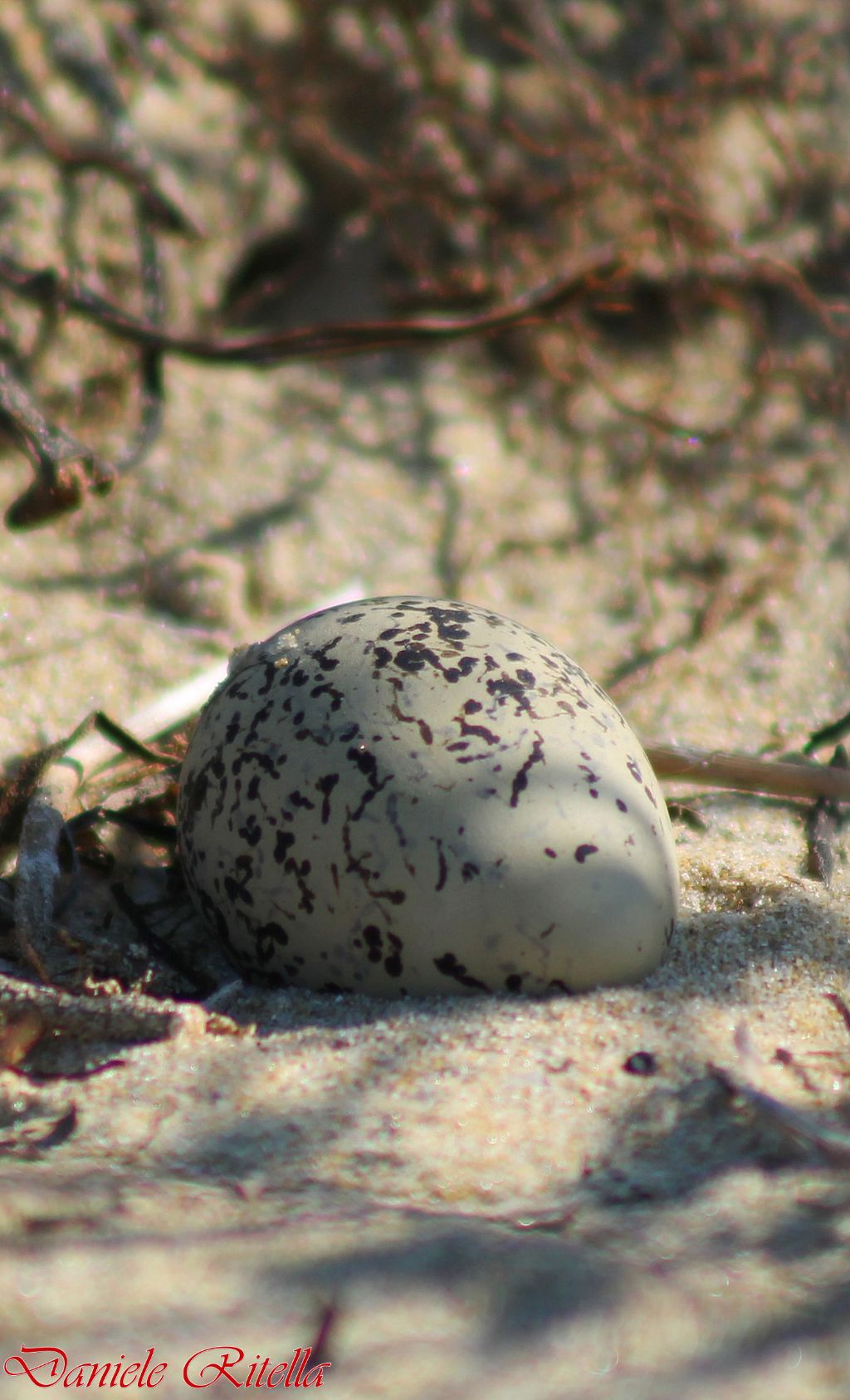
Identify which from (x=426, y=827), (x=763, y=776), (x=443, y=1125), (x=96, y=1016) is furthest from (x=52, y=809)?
(x=763, y=776)

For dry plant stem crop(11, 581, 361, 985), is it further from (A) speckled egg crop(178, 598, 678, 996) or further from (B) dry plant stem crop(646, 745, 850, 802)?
(B) dry plant stem crop(646, 745, 850, 802)

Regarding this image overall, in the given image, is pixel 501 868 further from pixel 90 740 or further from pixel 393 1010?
pixel 90 740

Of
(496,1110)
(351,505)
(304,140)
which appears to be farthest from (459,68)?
(496,1110)

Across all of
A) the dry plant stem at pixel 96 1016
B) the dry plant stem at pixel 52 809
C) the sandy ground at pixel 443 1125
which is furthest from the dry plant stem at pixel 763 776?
the dry plant stem at pixel 96 1016

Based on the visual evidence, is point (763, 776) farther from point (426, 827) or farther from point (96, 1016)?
point (96, 1016)

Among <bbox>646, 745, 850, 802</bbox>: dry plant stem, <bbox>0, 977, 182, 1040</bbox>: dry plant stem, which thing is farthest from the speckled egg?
<bbox>646, 745, 850, 802</bbox>: dry plant stem

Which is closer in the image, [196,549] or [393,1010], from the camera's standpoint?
[393,1010]
